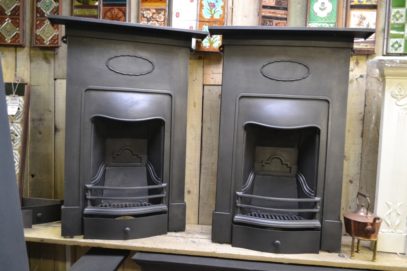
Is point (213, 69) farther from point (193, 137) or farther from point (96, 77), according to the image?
point (96, 77)

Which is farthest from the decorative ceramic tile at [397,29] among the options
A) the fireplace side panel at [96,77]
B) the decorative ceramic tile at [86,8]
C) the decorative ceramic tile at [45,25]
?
the decorative ceramic tile at [45,25]

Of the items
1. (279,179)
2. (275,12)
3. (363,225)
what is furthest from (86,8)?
(363,225)

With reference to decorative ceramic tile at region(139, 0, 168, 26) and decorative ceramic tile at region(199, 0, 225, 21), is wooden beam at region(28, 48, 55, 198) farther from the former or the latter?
decorative ceramic tile at region(199, 0, 225, 21)

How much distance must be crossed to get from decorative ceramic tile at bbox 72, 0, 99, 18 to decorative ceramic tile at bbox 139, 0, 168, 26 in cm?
24

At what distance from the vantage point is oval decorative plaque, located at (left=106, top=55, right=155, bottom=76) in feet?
4.63

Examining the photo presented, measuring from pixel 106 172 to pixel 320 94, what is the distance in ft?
3.40

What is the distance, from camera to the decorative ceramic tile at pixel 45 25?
1670 mm

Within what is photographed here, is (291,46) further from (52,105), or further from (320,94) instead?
(52,105)

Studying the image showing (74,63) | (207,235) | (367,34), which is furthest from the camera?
(207,235)

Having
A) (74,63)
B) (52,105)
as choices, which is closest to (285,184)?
(74,63)

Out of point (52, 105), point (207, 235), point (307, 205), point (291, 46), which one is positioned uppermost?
point (291, 46)

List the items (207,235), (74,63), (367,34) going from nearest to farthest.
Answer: (367,34) → (74,63) → (207,235)

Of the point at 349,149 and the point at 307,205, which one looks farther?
the point at 349,149

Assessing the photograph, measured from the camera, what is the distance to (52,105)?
5.65ft
